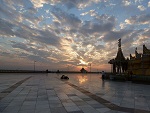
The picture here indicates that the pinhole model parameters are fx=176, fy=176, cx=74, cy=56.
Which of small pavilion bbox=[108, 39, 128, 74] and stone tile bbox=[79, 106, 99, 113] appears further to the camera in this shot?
small pavilion bbox=[108, 39, 128, 74]

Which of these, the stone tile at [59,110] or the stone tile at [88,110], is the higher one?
the stone tile at [59,110]

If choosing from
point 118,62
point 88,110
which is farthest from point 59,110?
point 118,62

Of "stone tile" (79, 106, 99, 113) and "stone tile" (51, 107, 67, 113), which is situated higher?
"stone tile" (51, 107, 67, 113)

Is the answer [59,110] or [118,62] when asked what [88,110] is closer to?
[59,110]

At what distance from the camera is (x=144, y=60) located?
109ft

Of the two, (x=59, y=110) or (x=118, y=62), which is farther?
(x=118, y=62)

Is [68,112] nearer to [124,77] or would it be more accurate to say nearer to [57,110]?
[57,110]

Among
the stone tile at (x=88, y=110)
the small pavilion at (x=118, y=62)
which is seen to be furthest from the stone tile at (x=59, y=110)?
the small pavilion at (x=118, y=62)

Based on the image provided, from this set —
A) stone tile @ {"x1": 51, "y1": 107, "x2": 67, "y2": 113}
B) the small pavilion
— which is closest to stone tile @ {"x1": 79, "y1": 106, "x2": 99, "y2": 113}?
stone tile @ {"x1": 51, "y1": 107, "x2": 67, "y2": 113}

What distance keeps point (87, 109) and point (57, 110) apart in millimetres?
1595

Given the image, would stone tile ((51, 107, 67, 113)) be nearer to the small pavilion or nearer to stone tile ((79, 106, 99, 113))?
stone tile ((79, 106, 99, 113))

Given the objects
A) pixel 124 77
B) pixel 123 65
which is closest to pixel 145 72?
pixel 124 77

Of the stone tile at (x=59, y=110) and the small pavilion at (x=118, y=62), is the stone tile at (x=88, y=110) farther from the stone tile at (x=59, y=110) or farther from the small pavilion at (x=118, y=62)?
the small pavilion at (x=118, y=62)

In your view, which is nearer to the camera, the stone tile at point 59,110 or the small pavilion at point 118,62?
the stone tile at point 59,110
